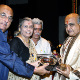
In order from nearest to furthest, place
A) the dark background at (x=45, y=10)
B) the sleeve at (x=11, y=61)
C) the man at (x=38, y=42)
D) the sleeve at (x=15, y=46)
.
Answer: the sleeve at (x=11, y=61) < the sleeve at (x=15, y=46) < the man at (x=38, y=42) < the dark background at (x=45, y=10)

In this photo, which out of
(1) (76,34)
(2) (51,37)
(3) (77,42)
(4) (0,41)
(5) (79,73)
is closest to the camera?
(4) (0,41)

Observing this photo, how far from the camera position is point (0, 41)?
1.55m

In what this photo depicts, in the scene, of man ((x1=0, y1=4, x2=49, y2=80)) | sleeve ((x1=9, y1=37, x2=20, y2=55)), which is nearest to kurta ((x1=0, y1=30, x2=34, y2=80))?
man ((x1=0, y1=4, x2=49, y2=80))

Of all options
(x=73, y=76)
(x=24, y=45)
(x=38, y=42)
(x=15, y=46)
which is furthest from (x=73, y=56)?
(x=38, y=42)

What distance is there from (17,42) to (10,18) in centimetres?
36

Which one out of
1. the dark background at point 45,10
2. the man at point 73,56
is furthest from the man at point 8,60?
the dark background at point 45,10

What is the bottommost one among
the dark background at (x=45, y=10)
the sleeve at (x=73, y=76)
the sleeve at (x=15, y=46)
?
the sleeve at (x=73, y=76)

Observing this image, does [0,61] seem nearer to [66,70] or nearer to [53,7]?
[66,70]

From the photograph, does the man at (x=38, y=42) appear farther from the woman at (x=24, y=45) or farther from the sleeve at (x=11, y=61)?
the sleeve at (x=11, y=61)

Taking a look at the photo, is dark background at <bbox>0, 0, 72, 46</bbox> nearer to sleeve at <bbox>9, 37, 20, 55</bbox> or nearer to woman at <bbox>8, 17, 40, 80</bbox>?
woman at <bbox>8, 17, 40, 80</bbox>

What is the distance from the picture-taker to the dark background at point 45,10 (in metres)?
5.21

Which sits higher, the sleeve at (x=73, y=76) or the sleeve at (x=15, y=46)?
the sleeve at (x=15, y=46)

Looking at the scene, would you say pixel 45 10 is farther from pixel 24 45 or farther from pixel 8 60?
pixel 8 60

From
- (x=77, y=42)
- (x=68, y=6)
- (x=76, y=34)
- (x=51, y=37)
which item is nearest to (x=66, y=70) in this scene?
(x=77, y=42)
